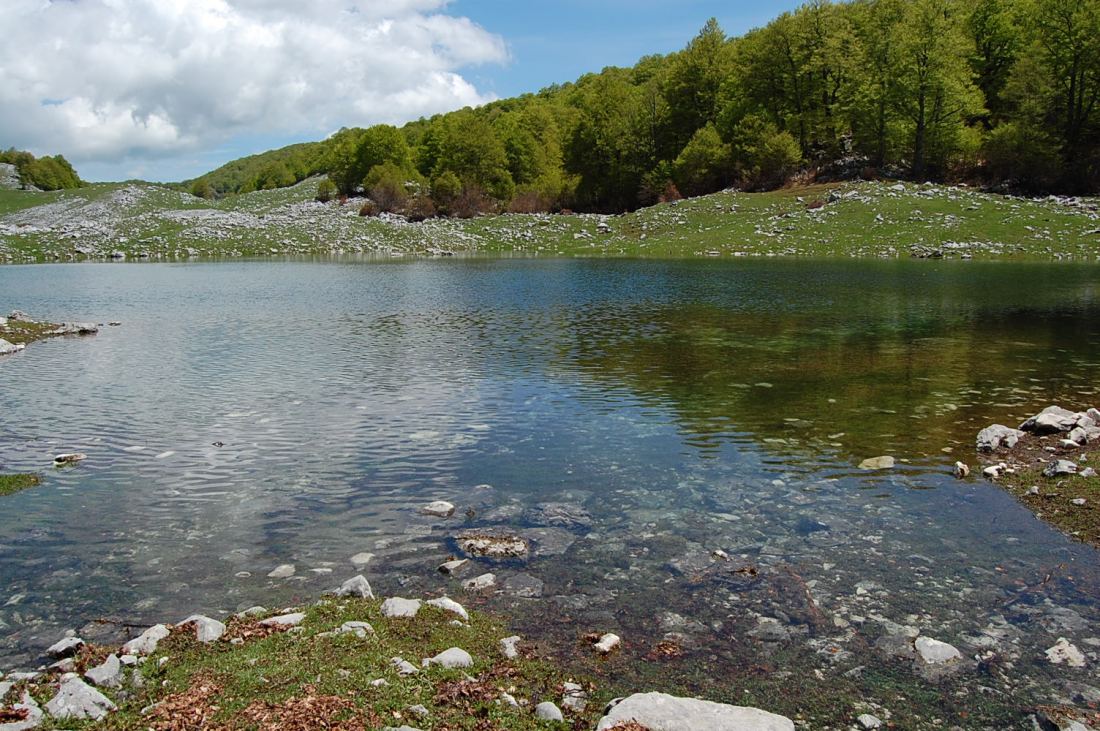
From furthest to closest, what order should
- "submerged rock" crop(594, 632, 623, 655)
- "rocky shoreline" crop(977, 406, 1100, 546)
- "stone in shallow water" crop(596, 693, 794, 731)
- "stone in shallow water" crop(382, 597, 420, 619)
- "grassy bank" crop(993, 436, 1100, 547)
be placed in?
"rocky shoreline" crop(977, 406, 1100, 546), "grassy bank" crop(993, 436, 1100, 547), "stone in shallow water" crop(382, 597, 420, 619), "submerged rock" crop(594, 632, 623, 655), "stone in shallow water" crop(596, 693, 794, 731)

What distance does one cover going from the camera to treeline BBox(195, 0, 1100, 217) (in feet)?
307

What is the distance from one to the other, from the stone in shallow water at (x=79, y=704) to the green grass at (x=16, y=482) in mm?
8987

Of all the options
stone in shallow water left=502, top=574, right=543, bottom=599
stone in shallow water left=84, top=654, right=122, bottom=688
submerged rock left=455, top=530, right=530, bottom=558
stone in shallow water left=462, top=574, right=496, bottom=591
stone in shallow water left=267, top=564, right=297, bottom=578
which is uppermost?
stone in shallow water left=84, top=654, right=122, bottom=688

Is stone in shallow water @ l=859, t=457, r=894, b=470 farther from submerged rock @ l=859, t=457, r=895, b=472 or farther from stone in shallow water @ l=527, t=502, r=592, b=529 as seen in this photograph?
stone in shallow water @ l=527, t=502, r=592, b=529

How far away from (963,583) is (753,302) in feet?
112

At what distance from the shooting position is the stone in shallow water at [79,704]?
7.02 metres

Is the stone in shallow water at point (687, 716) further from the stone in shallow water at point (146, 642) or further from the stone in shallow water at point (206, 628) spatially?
the stone in shallow water at point (146, 642)

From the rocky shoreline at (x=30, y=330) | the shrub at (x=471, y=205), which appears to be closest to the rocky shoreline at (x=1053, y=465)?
the rocky shoreline at (x=30, y=330)

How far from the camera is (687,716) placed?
710 cm

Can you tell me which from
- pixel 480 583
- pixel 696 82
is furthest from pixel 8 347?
pixel 696 82

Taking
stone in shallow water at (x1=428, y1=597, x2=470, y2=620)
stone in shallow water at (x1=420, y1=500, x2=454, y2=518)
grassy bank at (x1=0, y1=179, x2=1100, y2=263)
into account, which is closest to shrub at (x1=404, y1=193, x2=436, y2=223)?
grassy bank at (x1=0, y1=179, x2=1100, y2=263)

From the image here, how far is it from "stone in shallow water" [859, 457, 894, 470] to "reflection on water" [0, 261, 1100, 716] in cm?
40

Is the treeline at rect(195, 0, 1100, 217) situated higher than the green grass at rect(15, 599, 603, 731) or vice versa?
the treeline at rect(195, 0, 1100, 217)

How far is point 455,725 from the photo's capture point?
7.12m
